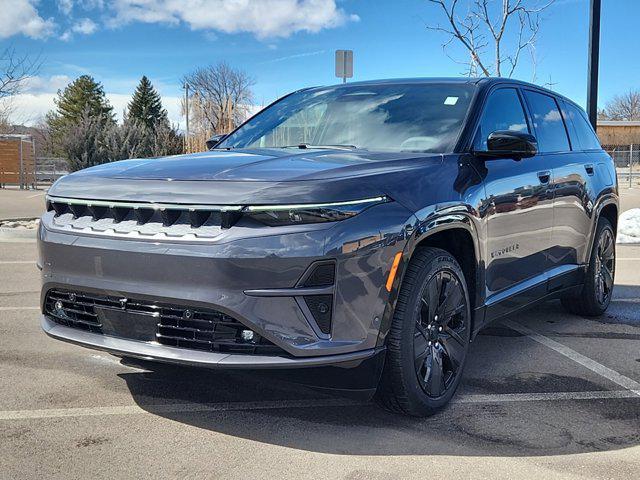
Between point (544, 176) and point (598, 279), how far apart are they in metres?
1.74

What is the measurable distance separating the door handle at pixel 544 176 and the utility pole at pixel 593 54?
5527mm

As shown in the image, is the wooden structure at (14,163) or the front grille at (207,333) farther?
the wooden structure at (14,163)

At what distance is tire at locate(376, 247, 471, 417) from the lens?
320 cm

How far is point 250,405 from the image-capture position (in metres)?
3.64

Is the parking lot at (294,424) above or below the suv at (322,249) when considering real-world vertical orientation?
below

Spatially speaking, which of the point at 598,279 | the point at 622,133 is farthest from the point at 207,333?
the point at 622,133

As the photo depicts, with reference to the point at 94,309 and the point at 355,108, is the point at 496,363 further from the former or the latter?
the point at 94,309

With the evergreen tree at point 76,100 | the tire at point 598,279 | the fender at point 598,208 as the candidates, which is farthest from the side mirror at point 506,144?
the evergreen tree at point 76,100

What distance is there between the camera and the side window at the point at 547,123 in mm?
4945

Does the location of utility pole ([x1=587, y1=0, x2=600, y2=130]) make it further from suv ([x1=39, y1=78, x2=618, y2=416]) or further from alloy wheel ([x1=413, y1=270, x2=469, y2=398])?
alloy wheel ([x1=413, y1=270, x2=469, y2=398])

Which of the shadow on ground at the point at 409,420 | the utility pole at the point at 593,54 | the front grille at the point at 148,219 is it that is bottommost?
the shadow on ground at the point at 409,420

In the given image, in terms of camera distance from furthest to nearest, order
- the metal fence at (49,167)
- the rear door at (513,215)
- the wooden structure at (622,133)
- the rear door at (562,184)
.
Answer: the wooden structure at (622,133) < the metal fence at (49,167) < the rear door at (562,184) < the rear door at (513,215)

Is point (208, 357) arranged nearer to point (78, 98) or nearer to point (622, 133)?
point (622, 133)

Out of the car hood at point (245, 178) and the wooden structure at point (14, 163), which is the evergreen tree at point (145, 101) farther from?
the car hood at point (245, 178)
